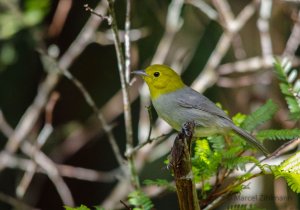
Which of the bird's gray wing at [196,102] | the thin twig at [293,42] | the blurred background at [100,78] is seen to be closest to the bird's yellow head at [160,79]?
the bird's gray wing at [196,102]

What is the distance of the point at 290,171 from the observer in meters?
2.59

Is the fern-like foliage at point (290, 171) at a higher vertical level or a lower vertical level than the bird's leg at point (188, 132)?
lower

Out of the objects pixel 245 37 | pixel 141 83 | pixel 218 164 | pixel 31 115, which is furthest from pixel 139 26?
pixel 218 164

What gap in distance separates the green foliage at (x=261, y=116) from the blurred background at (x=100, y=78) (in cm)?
194

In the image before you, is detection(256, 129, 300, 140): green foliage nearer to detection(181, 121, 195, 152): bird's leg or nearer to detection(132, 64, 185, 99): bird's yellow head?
detection(181, 121, 195, 152): bird's leg

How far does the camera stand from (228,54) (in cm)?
729

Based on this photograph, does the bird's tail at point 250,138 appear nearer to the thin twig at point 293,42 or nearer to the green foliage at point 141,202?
the green foliage at point 141,202

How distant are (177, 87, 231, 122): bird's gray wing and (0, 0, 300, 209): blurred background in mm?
1247

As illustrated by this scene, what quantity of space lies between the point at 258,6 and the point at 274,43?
539 millimetres

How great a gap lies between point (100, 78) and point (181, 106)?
2835 mm

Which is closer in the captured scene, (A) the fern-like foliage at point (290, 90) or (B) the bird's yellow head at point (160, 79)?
(A) the fern-like foliage at point (290, 90)

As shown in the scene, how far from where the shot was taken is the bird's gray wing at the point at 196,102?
3986 millimetres

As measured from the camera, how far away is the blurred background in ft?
18.4

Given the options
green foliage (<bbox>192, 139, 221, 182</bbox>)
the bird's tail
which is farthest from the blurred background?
green foliage (<bbox>192, 139, 221, 182</bbox>)
